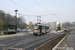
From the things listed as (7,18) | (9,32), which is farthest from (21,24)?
(9,32)

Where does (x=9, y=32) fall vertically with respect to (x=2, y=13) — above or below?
below

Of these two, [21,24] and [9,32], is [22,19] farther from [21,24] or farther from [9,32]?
[9,32]

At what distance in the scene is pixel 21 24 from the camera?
100000mm

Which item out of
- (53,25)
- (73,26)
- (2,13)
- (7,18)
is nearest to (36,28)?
(2,13)

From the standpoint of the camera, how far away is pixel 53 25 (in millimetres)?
167750

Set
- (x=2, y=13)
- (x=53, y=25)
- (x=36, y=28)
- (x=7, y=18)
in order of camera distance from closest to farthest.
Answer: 1. (x=36, y=28)
2. (x=2, y=13)
3. (x=7, y=18)
4. (x=53, y=25)

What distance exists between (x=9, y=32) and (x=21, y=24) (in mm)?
59940

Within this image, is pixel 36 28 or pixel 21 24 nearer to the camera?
pixel 36 28

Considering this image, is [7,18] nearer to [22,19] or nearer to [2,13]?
[2,13]

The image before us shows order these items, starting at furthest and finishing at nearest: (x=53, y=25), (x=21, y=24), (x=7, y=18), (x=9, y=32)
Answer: (x=53, y=25)
(x=21, y=24)
(x=7, y=18)
(x=9, y=32)

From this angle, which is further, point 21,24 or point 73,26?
point 73,26

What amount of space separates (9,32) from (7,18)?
4425 cm

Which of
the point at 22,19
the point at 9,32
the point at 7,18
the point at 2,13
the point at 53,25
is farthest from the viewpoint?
the point at 53,25

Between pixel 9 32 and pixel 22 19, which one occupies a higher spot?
pixel 22 19
